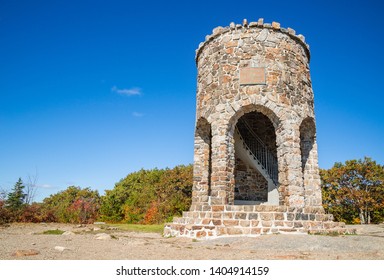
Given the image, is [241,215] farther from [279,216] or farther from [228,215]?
[279,216]

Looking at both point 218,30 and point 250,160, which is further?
point 250,160

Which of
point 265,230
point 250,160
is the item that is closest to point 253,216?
point 265,230

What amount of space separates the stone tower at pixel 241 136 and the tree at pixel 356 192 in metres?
7.80

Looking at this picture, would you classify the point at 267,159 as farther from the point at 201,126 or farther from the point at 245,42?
the point at 245,42

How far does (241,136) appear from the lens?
442 inches

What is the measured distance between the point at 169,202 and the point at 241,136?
8.39 metres

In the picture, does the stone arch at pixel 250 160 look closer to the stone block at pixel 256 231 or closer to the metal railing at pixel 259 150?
the metal railing at pixel 259 150

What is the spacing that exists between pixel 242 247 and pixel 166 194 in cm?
1371

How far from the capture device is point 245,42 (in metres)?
9.34

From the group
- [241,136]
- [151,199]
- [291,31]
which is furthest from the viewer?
[151,199]

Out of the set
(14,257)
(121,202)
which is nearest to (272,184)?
(14,257)

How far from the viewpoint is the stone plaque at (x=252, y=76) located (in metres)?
8.88

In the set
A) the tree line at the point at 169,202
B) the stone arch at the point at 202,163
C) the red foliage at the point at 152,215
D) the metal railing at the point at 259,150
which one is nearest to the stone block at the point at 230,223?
the stone arch at the point at 202,163
